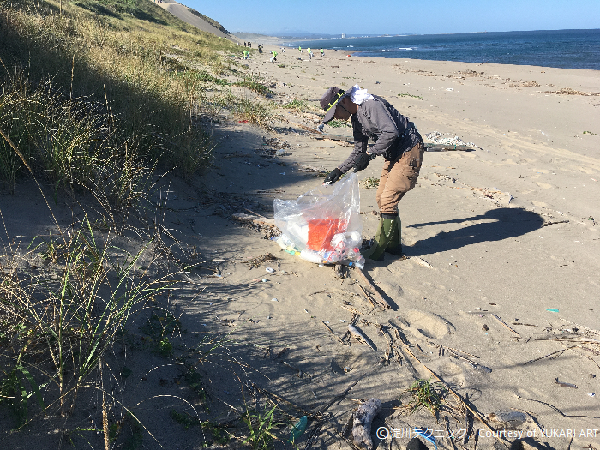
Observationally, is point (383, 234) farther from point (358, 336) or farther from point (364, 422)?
point (364, 422)

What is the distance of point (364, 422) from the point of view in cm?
212

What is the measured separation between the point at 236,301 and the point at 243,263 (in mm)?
604

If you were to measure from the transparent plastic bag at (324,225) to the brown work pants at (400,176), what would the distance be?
11.1 inches

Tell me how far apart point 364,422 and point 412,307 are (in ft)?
4.59

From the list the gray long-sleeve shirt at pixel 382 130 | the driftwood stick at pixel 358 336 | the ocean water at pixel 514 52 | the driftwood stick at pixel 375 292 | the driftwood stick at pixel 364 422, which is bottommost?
the driftwood stick at pixel 364 422

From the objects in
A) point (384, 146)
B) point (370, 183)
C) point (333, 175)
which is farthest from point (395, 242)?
point (370, 183)

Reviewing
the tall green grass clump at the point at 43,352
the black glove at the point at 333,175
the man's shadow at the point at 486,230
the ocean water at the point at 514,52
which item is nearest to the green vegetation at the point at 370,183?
the man's shadow at the point at 486,230

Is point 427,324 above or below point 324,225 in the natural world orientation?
below

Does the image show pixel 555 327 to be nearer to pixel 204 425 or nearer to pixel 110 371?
pixel 204 425

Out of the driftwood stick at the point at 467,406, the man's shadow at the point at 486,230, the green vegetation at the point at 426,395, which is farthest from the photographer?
the man's shadow at the point at 486,230

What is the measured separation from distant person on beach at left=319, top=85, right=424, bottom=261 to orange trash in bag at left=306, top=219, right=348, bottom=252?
15.5 inches

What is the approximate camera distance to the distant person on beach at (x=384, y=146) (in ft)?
11.3

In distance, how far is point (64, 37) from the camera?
18.6ft

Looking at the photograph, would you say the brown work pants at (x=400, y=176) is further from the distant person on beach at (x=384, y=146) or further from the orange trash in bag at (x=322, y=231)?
the orange trash in bag at (x=322, y=231)
